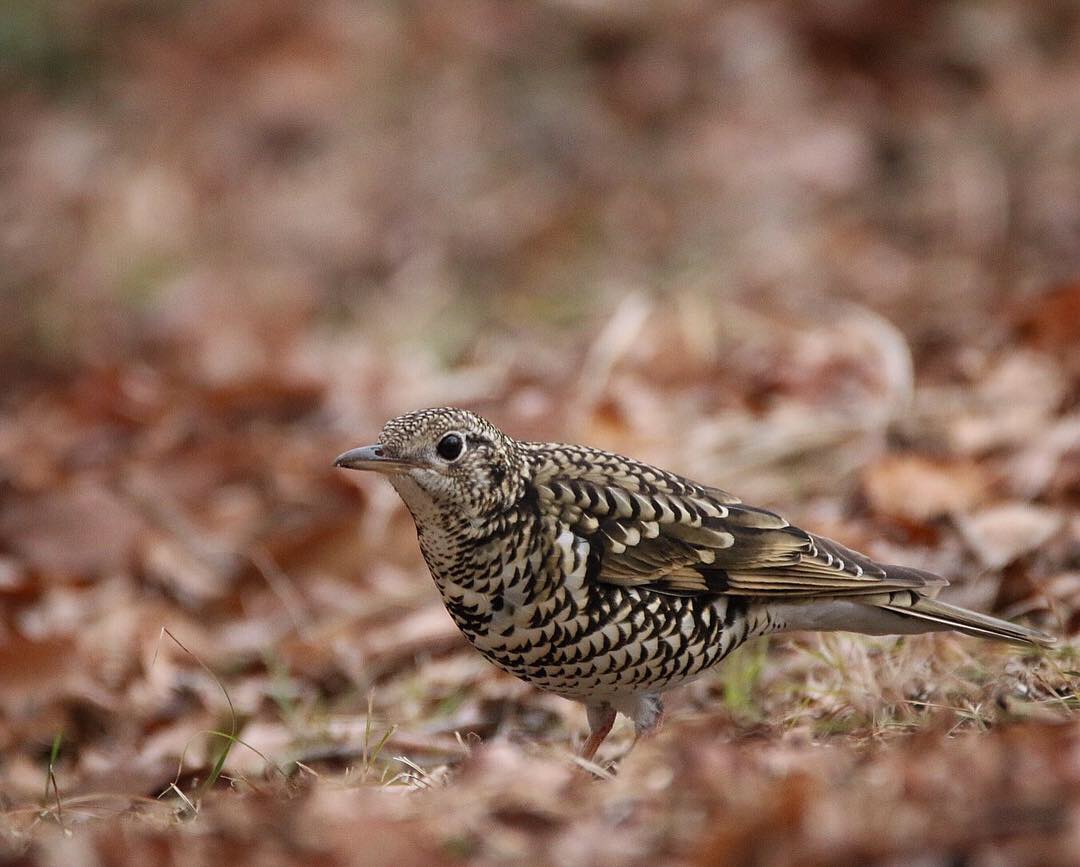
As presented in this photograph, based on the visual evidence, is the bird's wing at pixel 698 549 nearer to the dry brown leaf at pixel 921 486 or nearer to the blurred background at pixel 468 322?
the blurred background at pixel 468 322

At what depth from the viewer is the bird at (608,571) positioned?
12.5 ft

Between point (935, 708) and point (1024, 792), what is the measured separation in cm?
119

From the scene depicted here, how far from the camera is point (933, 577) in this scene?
162 inches

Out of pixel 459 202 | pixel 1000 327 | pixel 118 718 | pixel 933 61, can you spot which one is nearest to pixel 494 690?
pixel 118 718

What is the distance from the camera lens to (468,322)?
367 inches

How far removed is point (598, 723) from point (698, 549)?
582mm

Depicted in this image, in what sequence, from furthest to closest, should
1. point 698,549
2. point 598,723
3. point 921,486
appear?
point 921,486 → point 598,723 → point 698,549

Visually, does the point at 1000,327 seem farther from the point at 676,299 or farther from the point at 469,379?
the point at 469,379

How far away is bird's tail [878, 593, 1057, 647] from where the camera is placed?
3951 mm

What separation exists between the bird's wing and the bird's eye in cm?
28

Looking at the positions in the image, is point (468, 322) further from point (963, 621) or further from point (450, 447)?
point (963, 621)

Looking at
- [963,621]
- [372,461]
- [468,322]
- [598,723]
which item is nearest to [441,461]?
[372,461]

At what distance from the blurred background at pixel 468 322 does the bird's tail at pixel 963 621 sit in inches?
4.2

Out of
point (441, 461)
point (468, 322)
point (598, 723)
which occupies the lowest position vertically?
point (468, 322)
